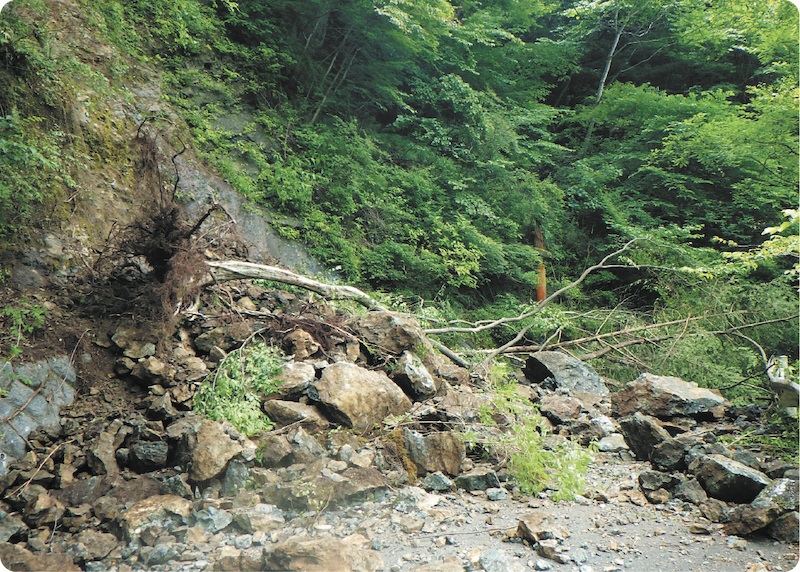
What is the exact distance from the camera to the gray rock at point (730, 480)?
2957 mm

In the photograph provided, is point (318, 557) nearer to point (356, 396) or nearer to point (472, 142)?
point (356, 396)

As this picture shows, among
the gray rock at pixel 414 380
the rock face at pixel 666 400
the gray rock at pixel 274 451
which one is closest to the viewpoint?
the gray rock at pixel 274 451

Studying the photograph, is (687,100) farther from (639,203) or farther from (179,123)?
(179,123)

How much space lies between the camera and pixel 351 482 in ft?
10.0

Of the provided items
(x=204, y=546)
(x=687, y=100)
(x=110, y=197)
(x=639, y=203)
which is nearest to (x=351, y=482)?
(x=204, y=546)

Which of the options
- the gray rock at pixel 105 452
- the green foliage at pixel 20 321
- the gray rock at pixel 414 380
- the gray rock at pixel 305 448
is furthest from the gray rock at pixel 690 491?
the green foliage at pixel 20 321

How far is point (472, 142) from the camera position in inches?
378

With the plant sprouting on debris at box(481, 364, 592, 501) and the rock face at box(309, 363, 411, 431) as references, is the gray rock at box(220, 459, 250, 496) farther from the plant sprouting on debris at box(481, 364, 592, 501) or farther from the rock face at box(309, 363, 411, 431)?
the plant sprouting on debris at box(481, 364, 592, 501)

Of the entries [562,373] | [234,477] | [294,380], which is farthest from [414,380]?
[562,373]

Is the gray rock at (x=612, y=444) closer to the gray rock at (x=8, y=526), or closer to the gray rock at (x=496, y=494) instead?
the gray rock at (x=496, y=494)

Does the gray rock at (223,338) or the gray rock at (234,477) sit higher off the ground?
the gray rock at (223,338)

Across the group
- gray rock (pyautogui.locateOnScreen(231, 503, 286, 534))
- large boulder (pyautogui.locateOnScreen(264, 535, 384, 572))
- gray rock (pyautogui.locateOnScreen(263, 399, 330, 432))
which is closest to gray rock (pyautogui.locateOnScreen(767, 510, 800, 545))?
large boulder (pyautogui.locateOnScreen(264, 535, 384, 572))

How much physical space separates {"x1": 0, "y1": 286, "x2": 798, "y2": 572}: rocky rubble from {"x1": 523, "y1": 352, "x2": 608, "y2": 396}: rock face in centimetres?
162

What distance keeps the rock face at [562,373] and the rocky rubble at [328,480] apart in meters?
1.62
